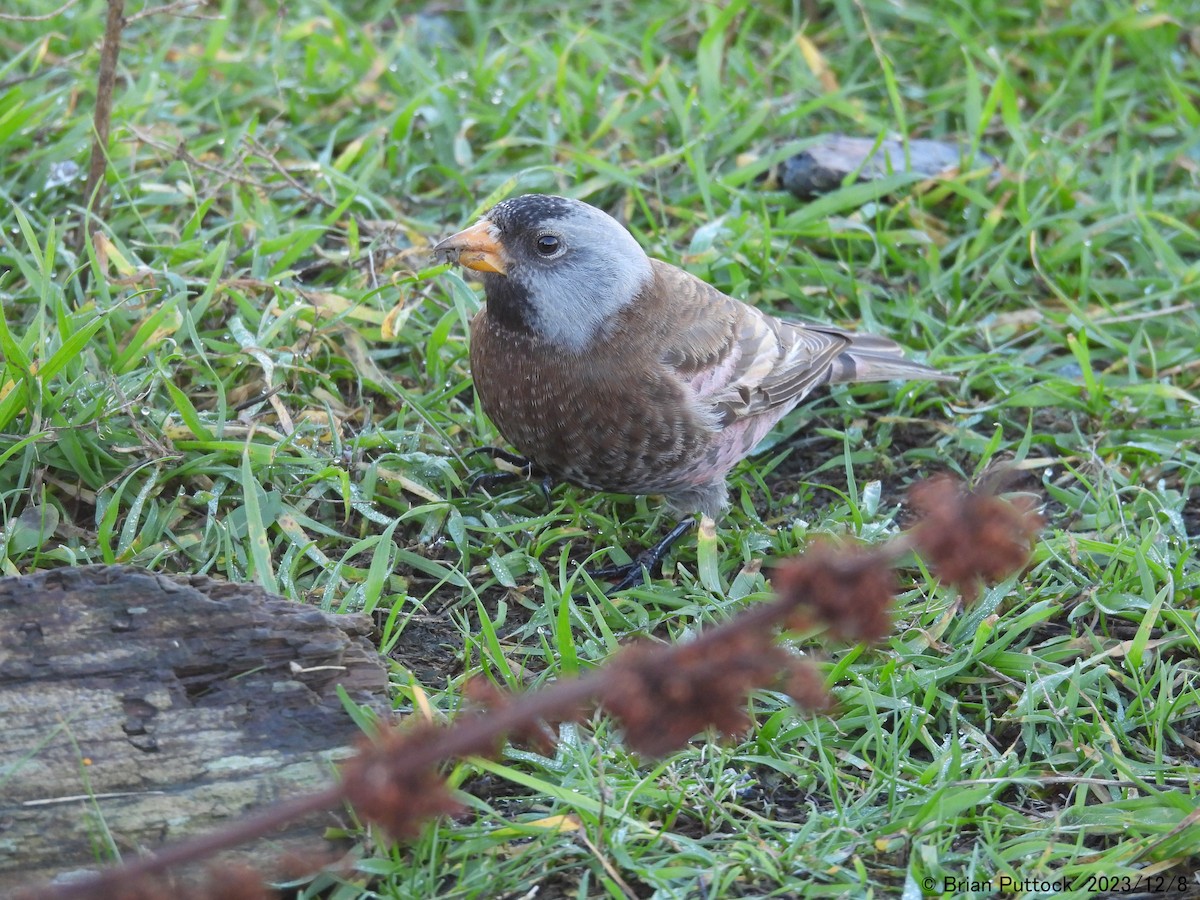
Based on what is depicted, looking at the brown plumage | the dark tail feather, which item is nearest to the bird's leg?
the brown plumage

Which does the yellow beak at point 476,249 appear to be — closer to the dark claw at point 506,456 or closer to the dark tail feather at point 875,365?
the dark claw at point 506,456

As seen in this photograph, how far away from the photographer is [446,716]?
314 cm

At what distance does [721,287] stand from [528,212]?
133cm

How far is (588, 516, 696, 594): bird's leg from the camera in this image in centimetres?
392

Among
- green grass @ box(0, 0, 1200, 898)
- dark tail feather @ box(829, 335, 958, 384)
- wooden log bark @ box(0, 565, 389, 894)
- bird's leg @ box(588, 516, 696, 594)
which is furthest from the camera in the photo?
dark tail feather @ box(829, 335, 958, 384)

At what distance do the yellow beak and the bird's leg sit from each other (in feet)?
3.19

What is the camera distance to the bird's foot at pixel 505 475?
13.7 ft

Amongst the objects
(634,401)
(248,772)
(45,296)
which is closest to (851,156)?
(634,401)

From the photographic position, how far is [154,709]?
284cm

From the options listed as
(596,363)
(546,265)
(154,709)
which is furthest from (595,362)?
(154,709)

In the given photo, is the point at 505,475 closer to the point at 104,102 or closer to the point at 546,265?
the point at 546,265

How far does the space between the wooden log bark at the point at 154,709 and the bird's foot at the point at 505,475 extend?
1166 millimetres

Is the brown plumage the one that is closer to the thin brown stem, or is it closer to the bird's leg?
the bird's leg

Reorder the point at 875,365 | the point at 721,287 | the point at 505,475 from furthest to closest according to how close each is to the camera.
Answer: the point at 721,287
the point at 875,365
the point at 505,475
